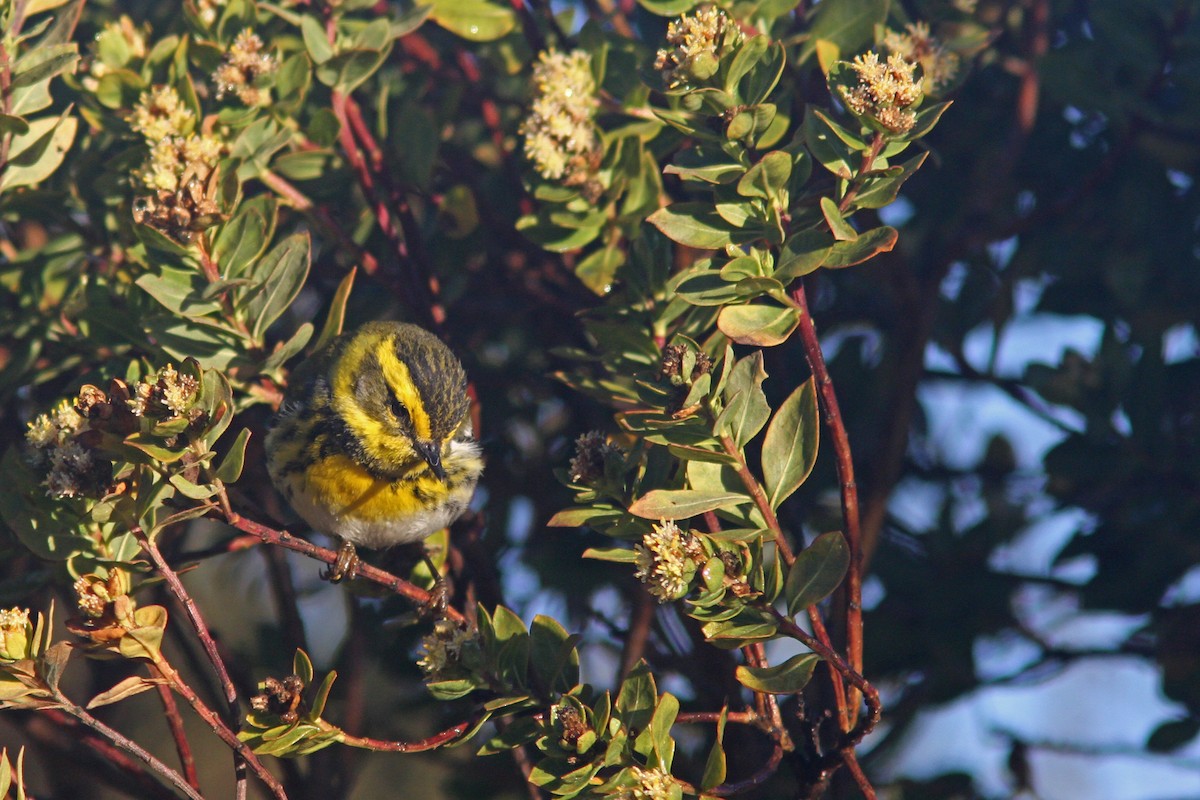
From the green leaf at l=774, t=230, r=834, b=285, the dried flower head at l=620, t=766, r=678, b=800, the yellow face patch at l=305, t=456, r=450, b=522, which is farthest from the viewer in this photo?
the yellow face patch at l=305, t=456, r=450, b=522

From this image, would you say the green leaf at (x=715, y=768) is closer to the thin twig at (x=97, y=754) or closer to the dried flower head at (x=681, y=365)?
the dried flower head at (x=681, y=365)

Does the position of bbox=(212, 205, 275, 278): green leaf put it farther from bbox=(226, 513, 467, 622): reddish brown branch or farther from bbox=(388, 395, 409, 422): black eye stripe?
bbox=(388, 395, 409, 422): black eye stripe

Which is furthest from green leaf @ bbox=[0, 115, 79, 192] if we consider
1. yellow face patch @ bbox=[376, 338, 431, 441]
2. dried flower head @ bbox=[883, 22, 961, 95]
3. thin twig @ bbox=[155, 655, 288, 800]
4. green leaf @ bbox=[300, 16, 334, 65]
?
dried flower head @ bbox=[883, 22, 961, 95]

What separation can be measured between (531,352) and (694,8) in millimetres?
1068

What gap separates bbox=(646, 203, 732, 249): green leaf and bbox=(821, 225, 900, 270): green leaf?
0.20 meters

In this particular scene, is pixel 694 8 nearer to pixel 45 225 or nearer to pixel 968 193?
pixel 968 193

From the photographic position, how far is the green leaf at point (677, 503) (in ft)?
5.39

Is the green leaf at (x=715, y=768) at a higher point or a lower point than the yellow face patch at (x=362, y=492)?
higher

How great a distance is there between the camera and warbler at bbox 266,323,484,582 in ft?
9.13

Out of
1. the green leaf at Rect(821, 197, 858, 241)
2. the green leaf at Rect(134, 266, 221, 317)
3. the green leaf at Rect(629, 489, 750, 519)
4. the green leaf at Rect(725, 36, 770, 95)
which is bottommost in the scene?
the green leaf at Rect(629, 489, 750, 519)

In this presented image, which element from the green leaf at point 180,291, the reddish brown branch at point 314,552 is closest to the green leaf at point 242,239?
the green leaf at point 180,291

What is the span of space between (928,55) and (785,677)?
1.28m

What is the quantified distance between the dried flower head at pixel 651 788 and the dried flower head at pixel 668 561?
0.81ft

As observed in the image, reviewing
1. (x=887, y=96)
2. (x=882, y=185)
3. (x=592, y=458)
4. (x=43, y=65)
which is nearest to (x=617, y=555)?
(x=592, y=458)
